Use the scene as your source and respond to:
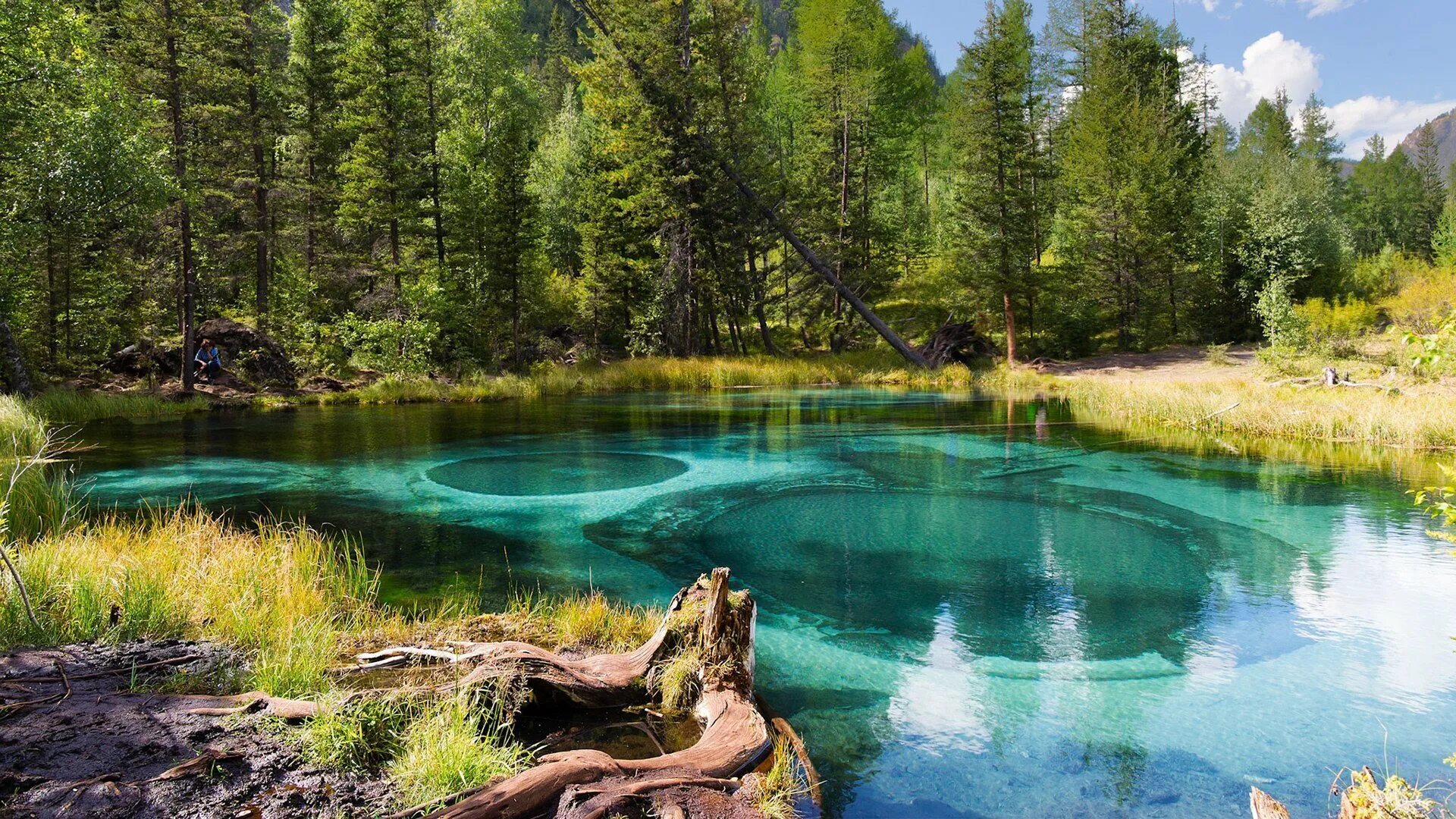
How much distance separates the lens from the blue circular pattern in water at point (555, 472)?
11172 mm

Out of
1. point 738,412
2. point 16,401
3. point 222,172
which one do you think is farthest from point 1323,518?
point 222,172

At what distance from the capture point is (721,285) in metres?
28.7

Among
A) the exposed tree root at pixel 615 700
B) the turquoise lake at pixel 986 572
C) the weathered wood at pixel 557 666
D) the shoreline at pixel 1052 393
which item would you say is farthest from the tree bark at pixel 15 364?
the exposed tree root at pixel 615 700

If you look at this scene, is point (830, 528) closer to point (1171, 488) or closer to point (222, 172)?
point (1171, 488)

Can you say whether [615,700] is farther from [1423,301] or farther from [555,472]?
[1423,301]

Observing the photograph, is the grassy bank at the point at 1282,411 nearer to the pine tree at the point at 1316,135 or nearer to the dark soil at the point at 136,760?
the dark soil at the point at 136,760

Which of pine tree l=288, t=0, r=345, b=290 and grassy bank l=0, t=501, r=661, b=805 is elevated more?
pine tree l=288, t=0, r=345, b=290

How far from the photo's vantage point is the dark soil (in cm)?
266

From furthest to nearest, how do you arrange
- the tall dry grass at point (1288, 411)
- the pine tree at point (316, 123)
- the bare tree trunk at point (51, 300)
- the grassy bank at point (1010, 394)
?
1. the pine tree at point (316, 123)
2. the bare tree trunk at point (51, 300)
3. the grassy bank at point (1010, 394)
4. the tall dry grass at point (1288, 411)

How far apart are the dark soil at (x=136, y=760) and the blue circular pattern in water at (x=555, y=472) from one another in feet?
24.2

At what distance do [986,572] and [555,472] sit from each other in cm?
722

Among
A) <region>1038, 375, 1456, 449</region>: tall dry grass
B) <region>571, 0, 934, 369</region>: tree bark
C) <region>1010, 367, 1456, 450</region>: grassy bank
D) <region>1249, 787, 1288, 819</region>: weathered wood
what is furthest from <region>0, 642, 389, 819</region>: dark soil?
<region>571, 0, 934, 369</region>: tree bark

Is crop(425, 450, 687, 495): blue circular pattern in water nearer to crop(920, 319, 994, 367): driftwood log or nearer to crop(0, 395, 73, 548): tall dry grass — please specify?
crop(0, 395, 73, 548): tall dry grass

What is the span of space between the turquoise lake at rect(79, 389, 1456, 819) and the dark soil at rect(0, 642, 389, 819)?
2.26 meters
